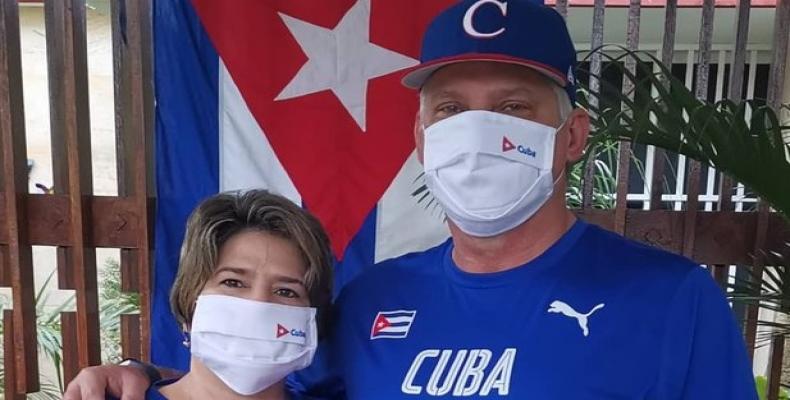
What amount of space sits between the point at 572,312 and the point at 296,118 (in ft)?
4.41

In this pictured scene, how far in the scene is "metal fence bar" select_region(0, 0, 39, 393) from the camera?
91.8 inches

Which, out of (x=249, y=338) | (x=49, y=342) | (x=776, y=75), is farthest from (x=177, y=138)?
(x=776, y=75)

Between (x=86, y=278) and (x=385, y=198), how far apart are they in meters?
1.10

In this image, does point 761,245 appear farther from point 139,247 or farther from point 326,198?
point 139,247

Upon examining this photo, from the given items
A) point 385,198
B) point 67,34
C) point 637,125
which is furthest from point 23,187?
point 637,125

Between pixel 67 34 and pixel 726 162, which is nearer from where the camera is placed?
pixel 726 162

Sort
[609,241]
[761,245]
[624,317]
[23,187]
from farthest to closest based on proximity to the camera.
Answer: [23,187] → [761,245] → [609,241] → [624,317]

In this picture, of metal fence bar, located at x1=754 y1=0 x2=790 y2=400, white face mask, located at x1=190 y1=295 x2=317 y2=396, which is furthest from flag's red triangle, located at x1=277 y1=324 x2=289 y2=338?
metal fence bar, located at x1=754 y1=0 x2=790 y2=400

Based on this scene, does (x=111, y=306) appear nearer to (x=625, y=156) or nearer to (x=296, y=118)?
(x=296, y=118)

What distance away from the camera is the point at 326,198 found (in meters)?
2.24

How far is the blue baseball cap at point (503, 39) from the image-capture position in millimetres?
1112

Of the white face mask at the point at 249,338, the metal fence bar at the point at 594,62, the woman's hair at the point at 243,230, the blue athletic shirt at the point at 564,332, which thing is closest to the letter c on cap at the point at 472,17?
the blue athletic shirt at the point at 564,332

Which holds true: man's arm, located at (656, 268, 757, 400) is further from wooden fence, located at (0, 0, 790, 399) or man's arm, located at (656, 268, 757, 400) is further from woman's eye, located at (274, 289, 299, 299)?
wooden fence, located at (0, 0, 790, 399)

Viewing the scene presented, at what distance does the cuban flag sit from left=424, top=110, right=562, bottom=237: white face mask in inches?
41.5
